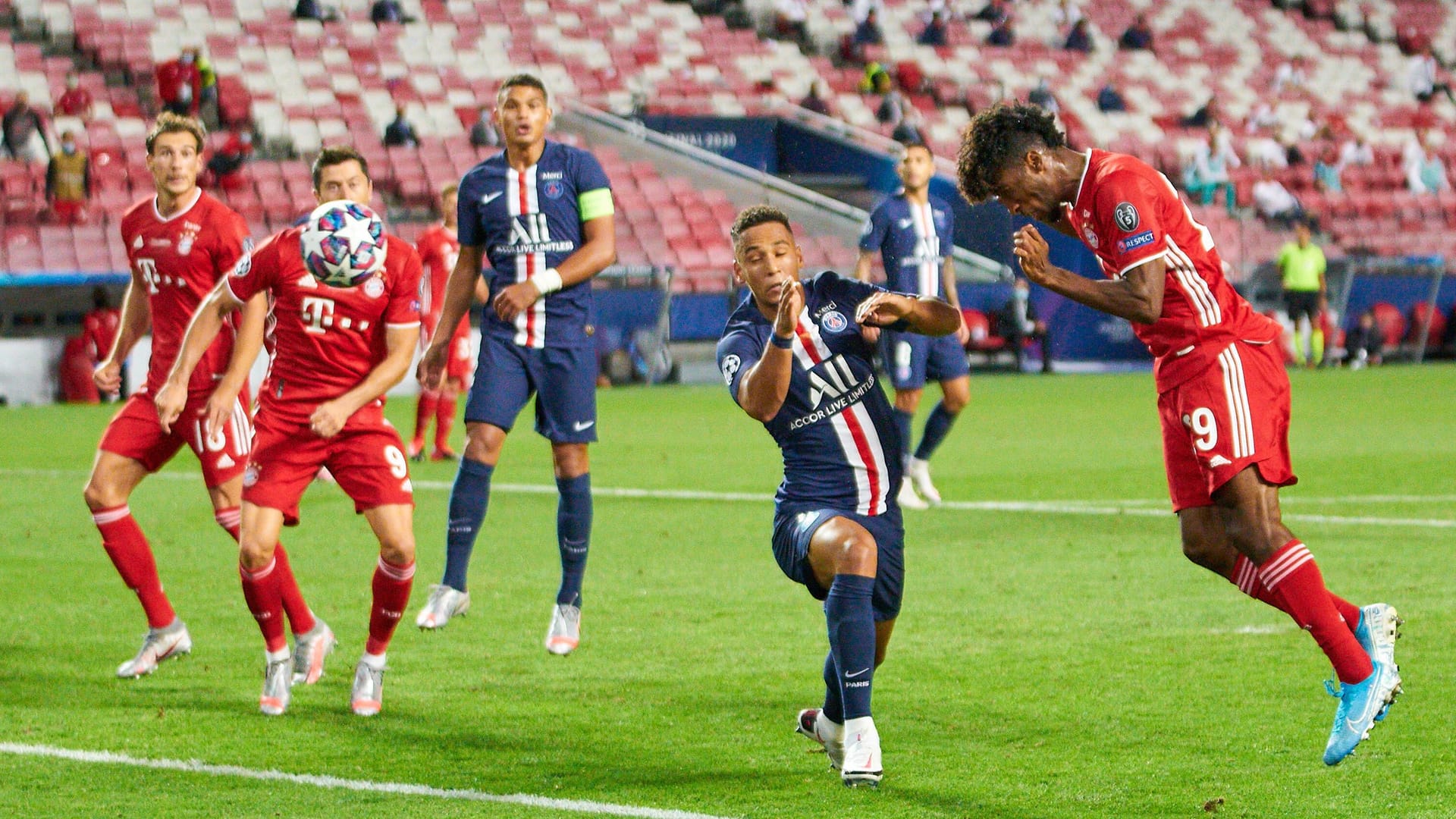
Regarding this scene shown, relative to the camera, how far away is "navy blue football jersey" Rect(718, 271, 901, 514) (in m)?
5.37

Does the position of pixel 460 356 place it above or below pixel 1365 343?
above

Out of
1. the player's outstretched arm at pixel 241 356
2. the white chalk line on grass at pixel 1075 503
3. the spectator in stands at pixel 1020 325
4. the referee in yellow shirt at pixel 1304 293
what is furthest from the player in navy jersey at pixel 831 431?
the referee in yellow shirt at pixel 1304 293

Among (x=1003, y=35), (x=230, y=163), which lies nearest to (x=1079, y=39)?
(x=1003, y=35)

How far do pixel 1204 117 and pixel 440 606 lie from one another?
28.8m

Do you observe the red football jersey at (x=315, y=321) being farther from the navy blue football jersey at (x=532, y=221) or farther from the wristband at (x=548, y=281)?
the navy blue football jersey at (x=532, y=221)

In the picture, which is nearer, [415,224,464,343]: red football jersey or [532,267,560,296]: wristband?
[532,267,560,296]: wristband

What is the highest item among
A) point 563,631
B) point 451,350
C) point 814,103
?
point 814,103

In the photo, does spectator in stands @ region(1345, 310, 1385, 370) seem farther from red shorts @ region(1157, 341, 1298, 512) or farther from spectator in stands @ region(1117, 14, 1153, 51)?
red shorts @ region(1157, 341, 1298, 512)

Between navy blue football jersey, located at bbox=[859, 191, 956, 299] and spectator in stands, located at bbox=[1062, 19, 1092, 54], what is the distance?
24841mm

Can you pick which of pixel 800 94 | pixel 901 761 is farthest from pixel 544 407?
pixel 800 94

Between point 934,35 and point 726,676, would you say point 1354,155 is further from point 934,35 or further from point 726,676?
point 726,676

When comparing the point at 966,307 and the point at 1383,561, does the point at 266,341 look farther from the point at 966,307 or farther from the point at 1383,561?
the point at 966,307

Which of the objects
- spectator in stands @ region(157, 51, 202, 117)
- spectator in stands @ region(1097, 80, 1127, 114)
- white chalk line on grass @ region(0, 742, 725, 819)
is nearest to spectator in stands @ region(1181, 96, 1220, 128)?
spectator in stands @ region(1097, 80, 1127, 114)

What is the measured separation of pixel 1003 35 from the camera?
3534cm
